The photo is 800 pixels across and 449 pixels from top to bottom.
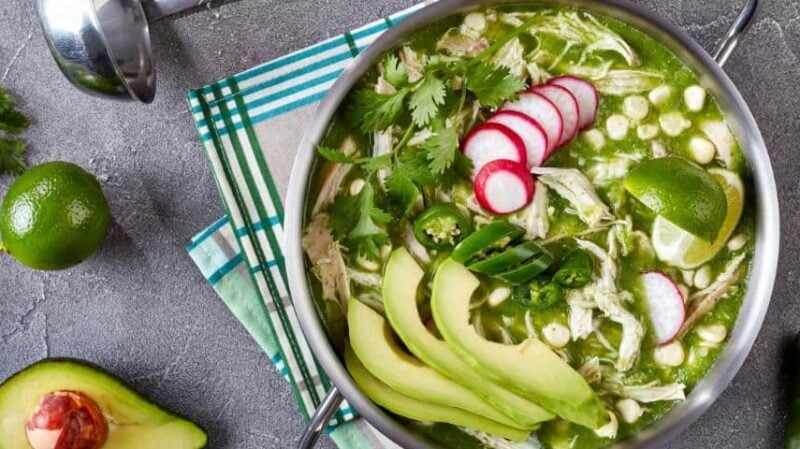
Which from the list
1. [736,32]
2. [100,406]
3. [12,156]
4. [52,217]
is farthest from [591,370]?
[12,156]

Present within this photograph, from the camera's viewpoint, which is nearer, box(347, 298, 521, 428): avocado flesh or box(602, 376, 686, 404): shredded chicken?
box(347, 298, 521, 428): avocado flesh

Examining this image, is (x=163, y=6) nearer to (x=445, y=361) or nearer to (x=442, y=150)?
(x=442, y=150)

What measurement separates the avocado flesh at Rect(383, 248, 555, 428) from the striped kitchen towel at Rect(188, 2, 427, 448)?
490 mm

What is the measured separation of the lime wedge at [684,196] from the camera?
6.92ft

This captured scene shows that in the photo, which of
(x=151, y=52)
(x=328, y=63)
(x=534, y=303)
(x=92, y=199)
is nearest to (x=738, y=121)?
(x=534, y=303)

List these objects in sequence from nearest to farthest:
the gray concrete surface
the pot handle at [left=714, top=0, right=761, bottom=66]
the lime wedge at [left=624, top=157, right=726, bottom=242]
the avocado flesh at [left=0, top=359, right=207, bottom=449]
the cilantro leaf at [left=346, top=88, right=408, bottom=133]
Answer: the lime wedge at [left=624, top=157, right=726, bottom=242] → the cilantro leaf at [left=346, top=88, right=408, bottom=133] → the pot handle at [left=714, top=0, right=761, bottom=66] → the avocado flesh at [left=0, top=359, right=207, bottom=449] → the gray concrete surface

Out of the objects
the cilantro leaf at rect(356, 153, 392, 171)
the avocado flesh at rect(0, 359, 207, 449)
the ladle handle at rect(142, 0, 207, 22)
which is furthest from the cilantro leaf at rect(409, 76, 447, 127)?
the avocado flesh at rect(0, 359, 207, 449)

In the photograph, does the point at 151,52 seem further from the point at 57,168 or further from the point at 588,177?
Answer: the point at 588,177

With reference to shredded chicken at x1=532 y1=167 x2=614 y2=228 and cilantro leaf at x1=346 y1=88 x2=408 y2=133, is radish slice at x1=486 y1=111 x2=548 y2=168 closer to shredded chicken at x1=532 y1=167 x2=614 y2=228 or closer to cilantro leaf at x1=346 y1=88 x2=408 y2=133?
shredded chicken at x1=532 y1=167 x2=614 y2=228

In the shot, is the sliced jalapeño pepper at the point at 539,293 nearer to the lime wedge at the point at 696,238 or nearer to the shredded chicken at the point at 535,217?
the shredded chicken at the point at 535,217

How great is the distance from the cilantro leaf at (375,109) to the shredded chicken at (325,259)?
0.26m

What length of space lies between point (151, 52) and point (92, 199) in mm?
444

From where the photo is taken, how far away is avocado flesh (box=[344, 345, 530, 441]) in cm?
222

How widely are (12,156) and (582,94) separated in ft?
5.52
